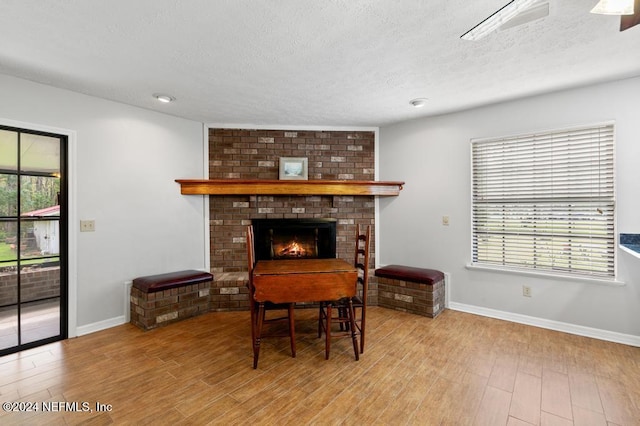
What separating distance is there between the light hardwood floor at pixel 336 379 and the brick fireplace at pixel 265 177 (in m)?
1.12

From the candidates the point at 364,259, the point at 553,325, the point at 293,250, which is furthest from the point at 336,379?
the point at 553,325

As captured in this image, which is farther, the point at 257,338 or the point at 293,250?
the point at 293,250

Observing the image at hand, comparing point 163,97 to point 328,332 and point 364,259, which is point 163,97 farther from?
point 328,332

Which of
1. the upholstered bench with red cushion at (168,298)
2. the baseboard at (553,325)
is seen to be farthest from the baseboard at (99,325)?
the baseboard at (553,325)

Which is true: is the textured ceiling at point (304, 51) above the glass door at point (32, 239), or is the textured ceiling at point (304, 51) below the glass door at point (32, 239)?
above

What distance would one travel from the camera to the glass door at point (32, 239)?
2.25 metres

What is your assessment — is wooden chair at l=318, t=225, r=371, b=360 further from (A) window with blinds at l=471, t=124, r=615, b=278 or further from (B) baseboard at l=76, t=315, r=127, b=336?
(B) baseboard at l=76, t=315, r=127, b=336

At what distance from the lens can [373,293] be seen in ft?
10.8

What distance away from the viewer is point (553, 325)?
2619mm

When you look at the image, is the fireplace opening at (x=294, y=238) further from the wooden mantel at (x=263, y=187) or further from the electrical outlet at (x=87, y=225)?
the electrical outlet at (x=87, y=225)

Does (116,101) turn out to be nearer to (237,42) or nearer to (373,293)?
(237,42)

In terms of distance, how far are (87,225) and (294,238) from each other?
2.05 metres

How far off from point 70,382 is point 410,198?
341 centimetres

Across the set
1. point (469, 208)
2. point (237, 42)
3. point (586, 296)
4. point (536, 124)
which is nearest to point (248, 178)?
point (237, 42)
